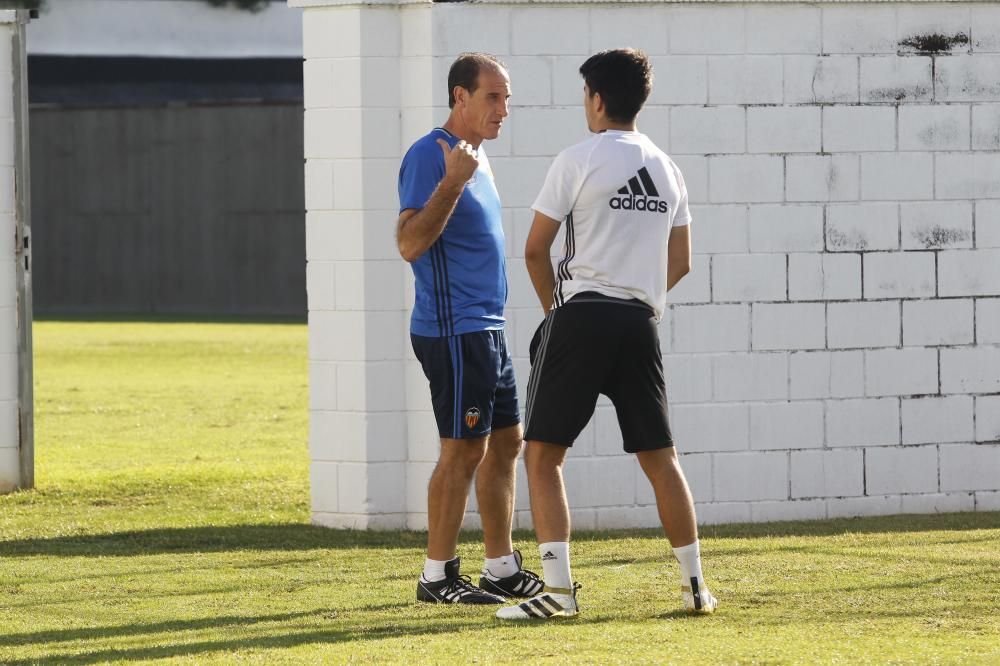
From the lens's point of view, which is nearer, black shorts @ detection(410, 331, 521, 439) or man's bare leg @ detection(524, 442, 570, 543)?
man's bare leg @ detection(524, 442, 570, 543)

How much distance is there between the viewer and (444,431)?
5.82 m

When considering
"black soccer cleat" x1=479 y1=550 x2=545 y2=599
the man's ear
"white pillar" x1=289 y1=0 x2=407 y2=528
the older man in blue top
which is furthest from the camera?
"white pillar" x1=289 y1=0 x2=407 y2=528

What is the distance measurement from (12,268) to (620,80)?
490cm

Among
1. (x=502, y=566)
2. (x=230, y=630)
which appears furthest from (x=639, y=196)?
(x=230, y=630)

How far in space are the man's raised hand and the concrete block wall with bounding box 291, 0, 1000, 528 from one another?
226 centimetres

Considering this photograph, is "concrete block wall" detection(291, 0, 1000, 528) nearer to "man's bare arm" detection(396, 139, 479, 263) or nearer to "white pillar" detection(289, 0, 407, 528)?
"white pillar" detection(289, 0, 407, 528)

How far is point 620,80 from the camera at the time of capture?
5.39m

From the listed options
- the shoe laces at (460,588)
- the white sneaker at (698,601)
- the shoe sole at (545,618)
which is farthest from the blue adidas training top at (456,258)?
the white sneaker at (698,601)

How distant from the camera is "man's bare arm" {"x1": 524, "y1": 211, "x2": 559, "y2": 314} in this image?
5.35 meters

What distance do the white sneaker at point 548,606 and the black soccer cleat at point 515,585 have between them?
1.75 feet

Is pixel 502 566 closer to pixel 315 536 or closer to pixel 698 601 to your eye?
pixel 698 601

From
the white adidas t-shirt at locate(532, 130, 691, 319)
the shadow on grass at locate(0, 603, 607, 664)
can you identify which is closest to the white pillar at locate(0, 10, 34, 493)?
the shadow on grass at locate(0, 603, 607, 664)

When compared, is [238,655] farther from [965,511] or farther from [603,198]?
[965,511]

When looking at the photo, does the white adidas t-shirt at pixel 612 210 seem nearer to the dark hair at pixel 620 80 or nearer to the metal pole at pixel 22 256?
the dark hair at pixel 620 80
